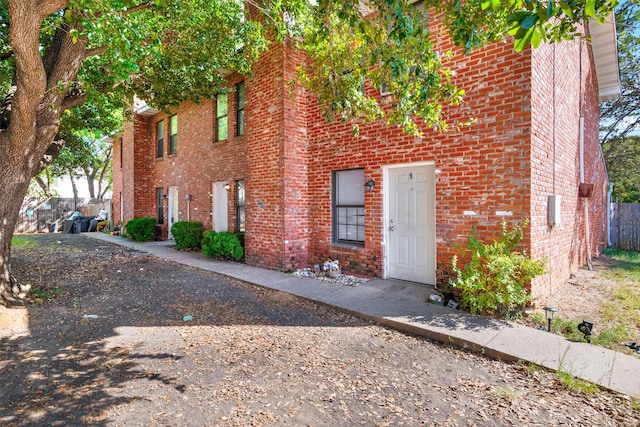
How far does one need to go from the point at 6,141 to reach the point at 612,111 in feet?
68.4

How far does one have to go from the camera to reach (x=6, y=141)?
4941mm

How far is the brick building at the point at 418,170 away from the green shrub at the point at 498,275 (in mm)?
280

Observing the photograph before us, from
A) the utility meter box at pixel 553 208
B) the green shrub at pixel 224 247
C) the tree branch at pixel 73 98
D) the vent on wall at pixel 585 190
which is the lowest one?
the green shrub at pixel 224 247

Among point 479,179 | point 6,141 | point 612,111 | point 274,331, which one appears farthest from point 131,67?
point 612,111

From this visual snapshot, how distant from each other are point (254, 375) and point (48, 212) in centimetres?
2321

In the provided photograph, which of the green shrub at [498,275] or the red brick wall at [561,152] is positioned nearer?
the green shrub at [498,275]

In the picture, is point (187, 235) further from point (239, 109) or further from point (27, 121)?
point (27, 121)

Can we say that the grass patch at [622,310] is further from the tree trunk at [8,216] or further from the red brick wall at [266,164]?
the tree trunk at [8,216]

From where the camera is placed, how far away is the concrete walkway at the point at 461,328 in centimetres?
318

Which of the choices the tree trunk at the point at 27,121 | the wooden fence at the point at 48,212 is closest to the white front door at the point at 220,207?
the tree trunk at the point at 27,121

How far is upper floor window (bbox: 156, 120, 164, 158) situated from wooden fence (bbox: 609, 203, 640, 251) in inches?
690

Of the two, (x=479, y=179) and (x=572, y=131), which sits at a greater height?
(x=572, y=131)

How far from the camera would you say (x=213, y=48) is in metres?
7.03

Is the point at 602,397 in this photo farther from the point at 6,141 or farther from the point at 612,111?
the point at 612,111
